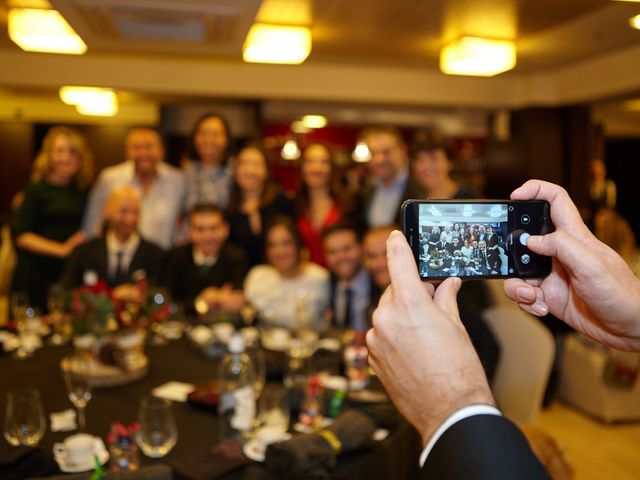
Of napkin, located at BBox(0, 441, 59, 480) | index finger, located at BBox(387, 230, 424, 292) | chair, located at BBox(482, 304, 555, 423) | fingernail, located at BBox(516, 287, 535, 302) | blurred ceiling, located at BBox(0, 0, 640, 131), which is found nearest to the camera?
index finger, located at BBox(387, 230, 424, 292)

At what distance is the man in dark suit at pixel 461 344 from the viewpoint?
2.16ft

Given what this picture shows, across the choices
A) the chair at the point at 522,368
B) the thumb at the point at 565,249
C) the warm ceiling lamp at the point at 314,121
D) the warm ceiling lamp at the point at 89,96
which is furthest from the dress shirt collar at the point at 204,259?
the warm ceiling lamp at the point at 314,121

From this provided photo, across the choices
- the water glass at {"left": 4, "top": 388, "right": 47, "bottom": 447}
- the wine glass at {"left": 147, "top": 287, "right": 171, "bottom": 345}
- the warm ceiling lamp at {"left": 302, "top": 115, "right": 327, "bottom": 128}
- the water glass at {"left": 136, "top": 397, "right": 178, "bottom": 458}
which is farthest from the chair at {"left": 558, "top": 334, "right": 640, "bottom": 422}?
the warm ceiling lamp at {"left": 302, "top": 115, "right": 327, "bottom": 128}

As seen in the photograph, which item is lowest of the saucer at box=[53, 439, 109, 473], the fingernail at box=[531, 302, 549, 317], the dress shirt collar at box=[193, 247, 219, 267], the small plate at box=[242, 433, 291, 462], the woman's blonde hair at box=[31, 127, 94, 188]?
the saucer at box=[53, 439, 109, 473]

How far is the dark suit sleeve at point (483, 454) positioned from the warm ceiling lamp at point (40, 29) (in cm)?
375

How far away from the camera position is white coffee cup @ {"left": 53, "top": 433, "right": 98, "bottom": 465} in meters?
1.55

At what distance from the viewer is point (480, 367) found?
73 centimetres

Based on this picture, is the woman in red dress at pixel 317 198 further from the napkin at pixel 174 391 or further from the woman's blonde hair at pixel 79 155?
the napkin at pixel 174 391

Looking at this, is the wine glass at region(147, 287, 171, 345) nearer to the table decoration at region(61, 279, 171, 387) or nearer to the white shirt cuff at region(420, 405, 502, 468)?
the table decoration at region(61, 279, 171, 387)

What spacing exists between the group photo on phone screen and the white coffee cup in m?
1.14

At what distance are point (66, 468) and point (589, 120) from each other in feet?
22.0

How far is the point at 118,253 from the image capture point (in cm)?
345

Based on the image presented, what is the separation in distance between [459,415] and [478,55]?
4.39 m

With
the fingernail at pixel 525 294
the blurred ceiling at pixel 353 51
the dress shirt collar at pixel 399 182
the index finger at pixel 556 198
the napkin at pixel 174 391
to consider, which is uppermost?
the blurred ceiling at pixel 353 51
